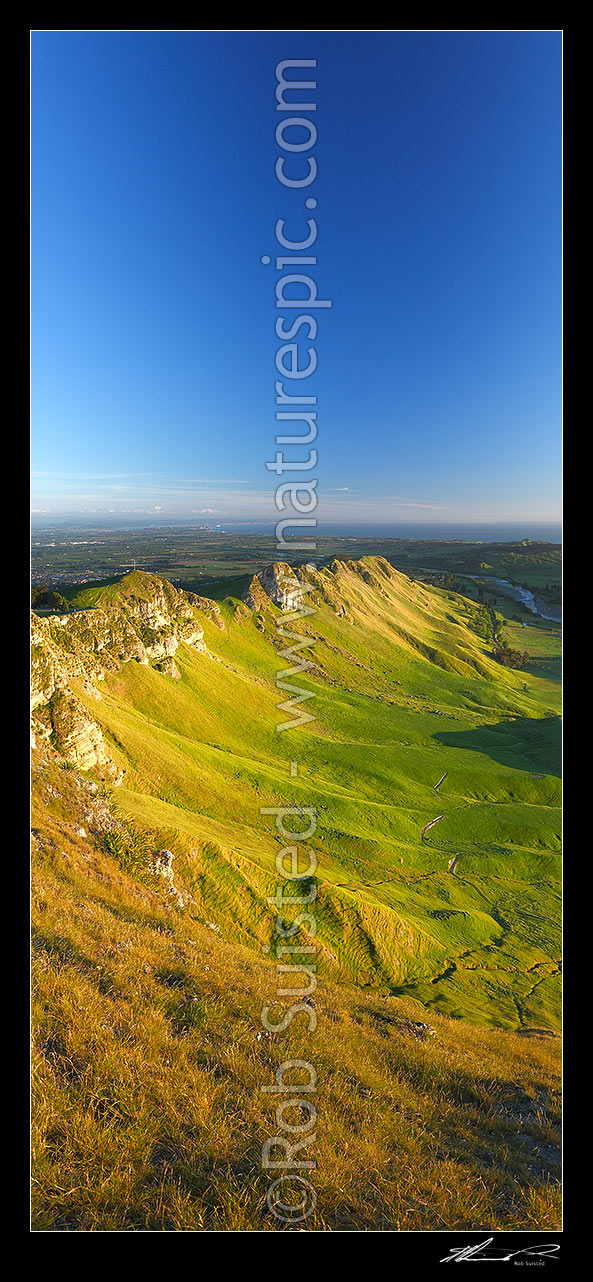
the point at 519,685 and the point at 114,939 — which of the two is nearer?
the point at 114,939

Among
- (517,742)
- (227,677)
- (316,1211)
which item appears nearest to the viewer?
(316,1211)

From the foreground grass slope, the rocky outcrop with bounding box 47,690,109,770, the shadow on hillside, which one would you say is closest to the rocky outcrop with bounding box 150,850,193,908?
the foreground grass slope

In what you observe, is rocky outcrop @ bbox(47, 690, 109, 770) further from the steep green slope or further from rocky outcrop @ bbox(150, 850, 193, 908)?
rocky outcrop @ bbox(150, 850, 193, 908)

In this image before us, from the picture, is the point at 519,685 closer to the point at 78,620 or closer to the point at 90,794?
the point at 78,620
